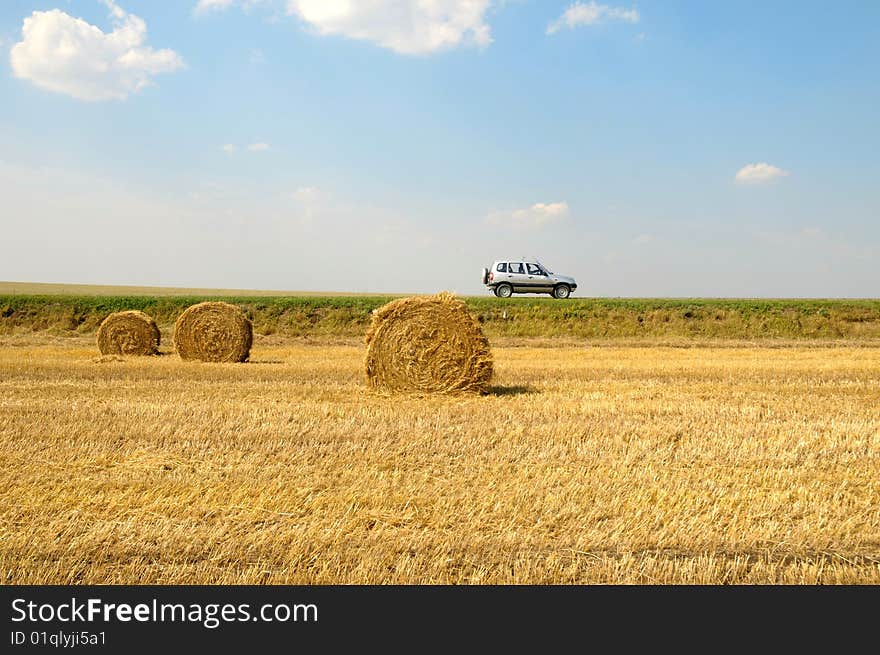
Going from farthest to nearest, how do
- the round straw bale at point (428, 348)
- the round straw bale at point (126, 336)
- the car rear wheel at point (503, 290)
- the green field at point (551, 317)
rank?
the car rear wheel at point (503, 290), the green field at point (551, 317), the round straw bale at point (126, 336), the round straw bale at point (428, 348)

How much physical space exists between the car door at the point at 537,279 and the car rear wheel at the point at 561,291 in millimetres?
301

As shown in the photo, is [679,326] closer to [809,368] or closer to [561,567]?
[809,368]

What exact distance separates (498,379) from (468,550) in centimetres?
1220

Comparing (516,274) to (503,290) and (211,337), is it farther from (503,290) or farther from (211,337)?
(211,337)

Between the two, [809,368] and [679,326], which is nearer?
[809,368]

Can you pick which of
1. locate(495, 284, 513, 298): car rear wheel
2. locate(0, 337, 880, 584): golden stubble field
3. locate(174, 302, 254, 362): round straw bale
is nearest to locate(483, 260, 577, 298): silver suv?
locate(495, 284, 513, 298): car rear wheel

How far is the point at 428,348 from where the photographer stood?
1479cm

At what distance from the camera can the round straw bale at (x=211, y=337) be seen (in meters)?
21.9

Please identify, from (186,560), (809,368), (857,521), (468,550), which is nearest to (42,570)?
(186,560)

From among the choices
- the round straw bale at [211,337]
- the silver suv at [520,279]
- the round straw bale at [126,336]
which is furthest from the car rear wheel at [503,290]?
the round straw bale at [126,336]

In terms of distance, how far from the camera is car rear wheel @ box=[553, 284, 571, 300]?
1483 inches

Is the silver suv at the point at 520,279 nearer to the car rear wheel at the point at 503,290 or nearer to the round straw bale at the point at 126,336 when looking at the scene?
the car rear wheel at the point at 503,290

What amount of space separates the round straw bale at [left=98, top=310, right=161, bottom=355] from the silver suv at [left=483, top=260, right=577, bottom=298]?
17358 millimetres

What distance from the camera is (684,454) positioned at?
9297 millimetres
